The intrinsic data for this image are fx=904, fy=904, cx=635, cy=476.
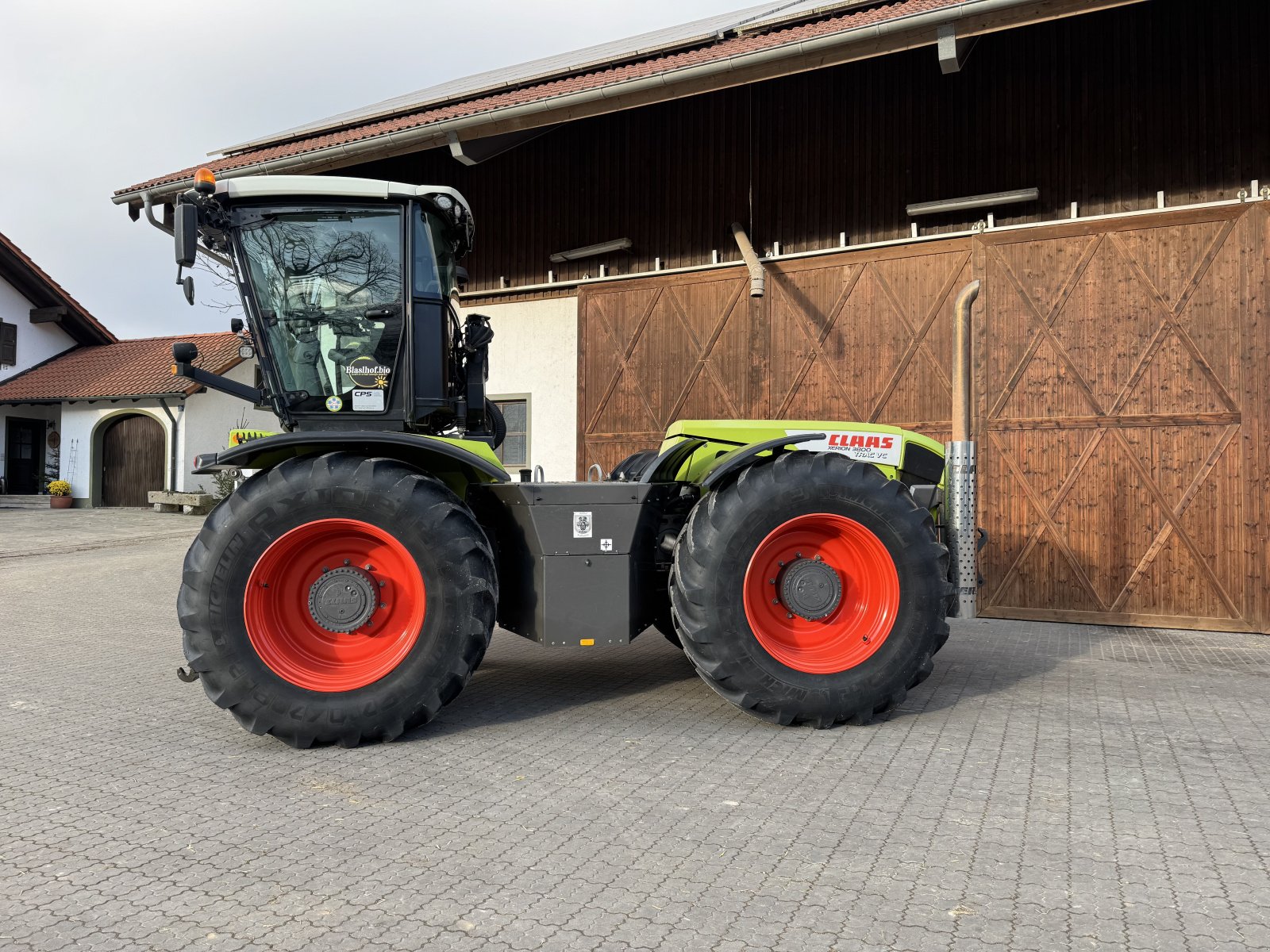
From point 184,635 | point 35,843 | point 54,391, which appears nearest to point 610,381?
point 184,635

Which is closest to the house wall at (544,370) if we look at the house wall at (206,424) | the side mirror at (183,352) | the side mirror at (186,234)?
the side mirror at (183,352)

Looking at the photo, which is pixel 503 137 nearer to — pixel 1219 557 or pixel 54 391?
pixel 1219 557

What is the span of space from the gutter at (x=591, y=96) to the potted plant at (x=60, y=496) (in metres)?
13.4

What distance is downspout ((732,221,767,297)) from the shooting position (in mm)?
8922

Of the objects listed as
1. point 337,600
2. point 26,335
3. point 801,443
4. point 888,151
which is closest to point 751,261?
point 888,151

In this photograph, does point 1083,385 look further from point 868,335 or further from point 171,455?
point 171,455

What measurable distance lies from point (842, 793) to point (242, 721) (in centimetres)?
253

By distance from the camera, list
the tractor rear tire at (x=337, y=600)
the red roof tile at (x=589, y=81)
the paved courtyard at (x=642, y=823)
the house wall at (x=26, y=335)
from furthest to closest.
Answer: the house wall at (x=26, y=335), the red roof tile at (x=589, y=81), the tractor rear tire at (x=337, y=600), the paved courtyard at (x=642, y=823)

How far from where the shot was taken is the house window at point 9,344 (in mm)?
23953

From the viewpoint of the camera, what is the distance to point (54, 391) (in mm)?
22750

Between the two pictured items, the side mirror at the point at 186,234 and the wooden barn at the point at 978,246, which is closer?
the side mirror at the point at 186,234

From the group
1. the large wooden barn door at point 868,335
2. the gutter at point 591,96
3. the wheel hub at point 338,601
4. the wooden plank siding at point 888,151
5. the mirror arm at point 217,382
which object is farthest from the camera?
the large wooden barn door at point 868,335

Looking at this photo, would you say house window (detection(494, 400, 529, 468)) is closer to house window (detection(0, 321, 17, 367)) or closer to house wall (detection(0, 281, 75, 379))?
house window (detection(0, 321, 17, 367))

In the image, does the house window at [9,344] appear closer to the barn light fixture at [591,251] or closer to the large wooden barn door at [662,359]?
the barn light fixture at [591,251]
